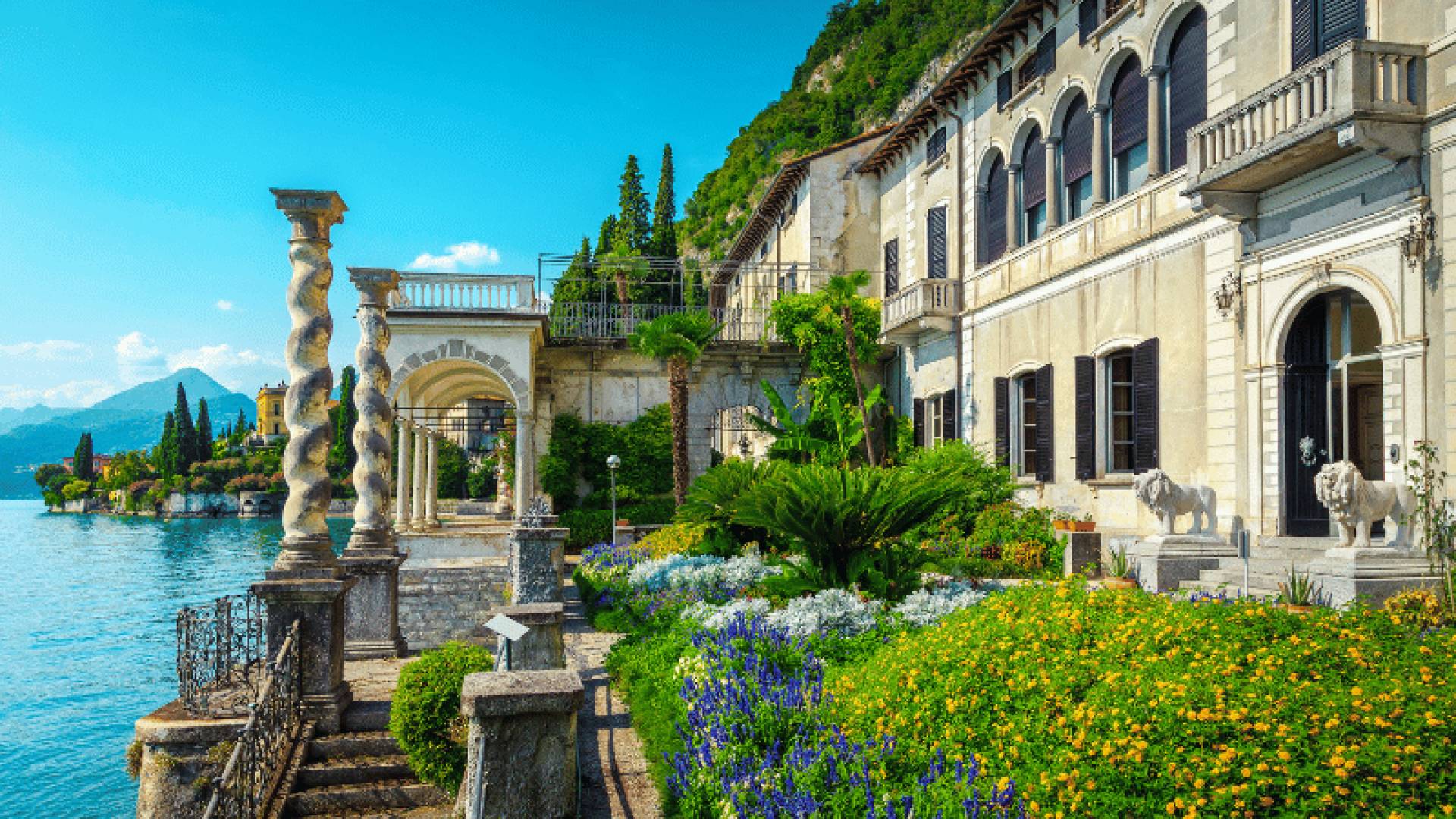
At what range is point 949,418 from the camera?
22.9 m

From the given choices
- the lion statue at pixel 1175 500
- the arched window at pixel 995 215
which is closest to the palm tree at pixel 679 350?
the arched window at pixel 995 215

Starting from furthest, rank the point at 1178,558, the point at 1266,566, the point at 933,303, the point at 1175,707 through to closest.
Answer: the point at 933,303, the point at 1178,558, the point at 1266,566, the point at 1175,707

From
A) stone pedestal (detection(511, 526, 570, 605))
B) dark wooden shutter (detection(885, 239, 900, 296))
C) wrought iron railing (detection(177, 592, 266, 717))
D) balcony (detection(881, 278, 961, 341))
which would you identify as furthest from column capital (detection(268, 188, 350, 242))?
dark wooden shutter (detection(885, 239, 900, 296))

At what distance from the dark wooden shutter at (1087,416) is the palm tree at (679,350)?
11447 millimetres

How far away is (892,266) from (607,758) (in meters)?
21.9

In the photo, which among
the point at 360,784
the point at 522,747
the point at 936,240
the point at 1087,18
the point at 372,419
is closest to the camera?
the point at 522,747

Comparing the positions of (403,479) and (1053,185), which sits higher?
(1053,185)

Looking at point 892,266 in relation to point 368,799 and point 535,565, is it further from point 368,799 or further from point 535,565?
point 368,799

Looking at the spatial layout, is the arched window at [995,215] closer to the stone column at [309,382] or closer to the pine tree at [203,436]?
the stone column at [309,382]

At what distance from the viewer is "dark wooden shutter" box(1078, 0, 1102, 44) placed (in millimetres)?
17047

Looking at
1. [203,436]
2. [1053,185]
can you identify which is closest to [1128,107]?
[1053,185]

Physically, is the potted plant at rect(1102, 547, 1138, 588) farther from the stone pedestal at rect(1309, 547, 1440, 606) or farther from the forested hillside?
the forested hillside

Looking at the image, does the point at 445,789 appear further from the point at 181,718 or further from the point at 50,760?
the point at 50,760

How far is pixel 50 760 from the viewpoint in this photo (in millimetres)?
15680
